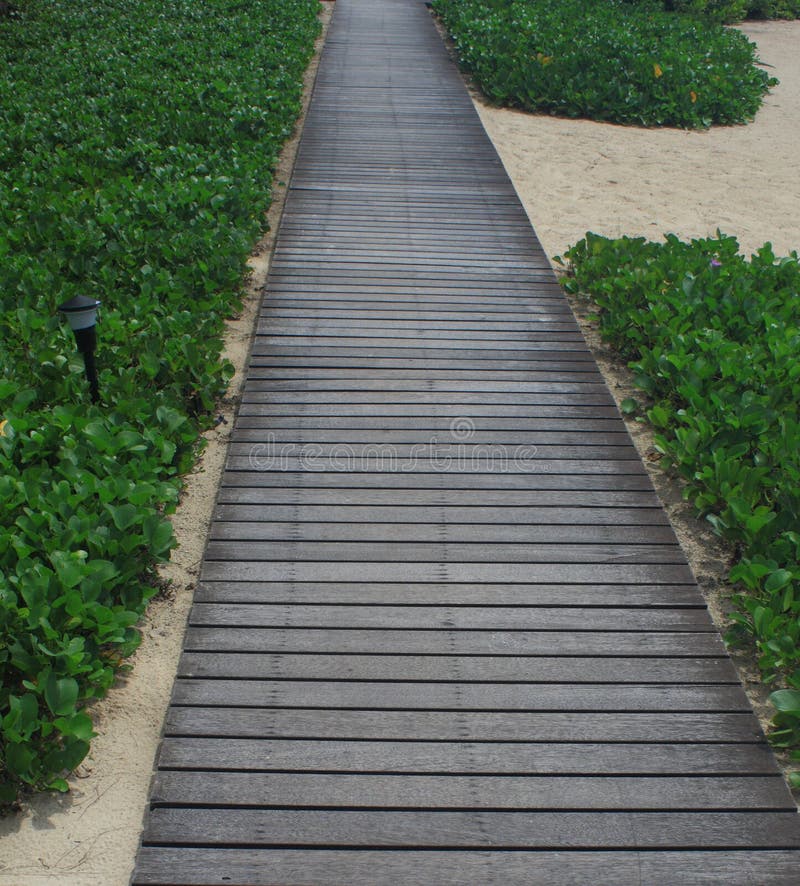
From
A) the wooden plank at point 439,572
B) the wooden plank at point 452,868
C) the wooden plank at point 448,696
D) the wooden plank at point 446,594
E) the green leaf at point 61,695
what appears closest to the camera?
the wooden plank at point 452,868

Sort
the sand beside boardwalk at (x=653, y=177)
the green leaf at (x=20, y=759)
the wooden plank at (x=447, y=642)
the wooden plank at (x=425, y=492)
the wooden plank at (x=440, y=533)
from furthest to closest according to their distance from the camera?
the sand beside boardwalk at (x=653, y=177)
the wooden plank at (x=425, y=492)
the wooden plank at (x=440, y=533)
the wooden plank at (x=447, y=642)
the green leaf at (x=20, y=759)

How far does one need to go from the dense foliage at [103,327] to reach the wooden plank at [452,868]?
485 millimetres

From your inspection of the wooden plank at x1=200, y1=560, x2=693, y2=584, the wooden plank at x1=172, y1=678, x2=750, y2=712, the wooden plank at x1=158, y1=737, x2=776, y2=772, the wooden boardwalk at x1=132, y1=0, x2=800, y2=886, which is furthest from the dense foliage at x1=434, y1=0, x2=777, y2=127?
the wooden plank at x1=158, y1=737, x2=776, y2=772

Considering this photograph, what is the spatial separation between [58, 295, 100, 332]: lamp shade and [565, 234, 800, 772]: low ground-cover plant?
2758 millimetres

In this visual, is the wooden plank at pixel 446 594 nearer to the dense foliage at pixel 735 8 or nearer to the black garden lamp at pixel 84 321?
the black garden lamp at pixel 84 321

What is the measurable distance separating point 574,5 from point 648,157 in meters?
7.19

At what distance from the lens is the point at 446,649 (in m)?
3.20

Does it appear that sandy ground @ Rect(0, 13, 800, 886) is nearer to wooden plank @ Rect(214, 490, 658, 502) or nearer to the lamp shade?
wooden plank @ Rect(214, 490, 658, 502)

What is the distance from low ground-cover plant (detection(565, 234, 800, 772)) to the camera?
336cm

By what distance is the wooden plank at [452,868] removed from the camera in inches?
96.1

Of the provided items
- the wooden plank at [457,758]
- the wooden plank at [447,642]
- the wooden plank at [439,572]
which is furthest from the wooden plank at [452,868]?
the wooden plank at [439,572]

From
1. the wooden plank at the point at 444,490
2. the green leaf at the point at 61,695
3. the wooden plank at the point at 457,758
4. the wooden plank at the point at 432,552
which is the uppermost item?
the green leaf at the point at 61,695

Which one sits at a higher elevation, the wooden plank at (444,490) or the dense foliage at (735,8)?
the wooden plank at (444,490)

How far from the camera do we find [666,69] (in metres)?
12.1
